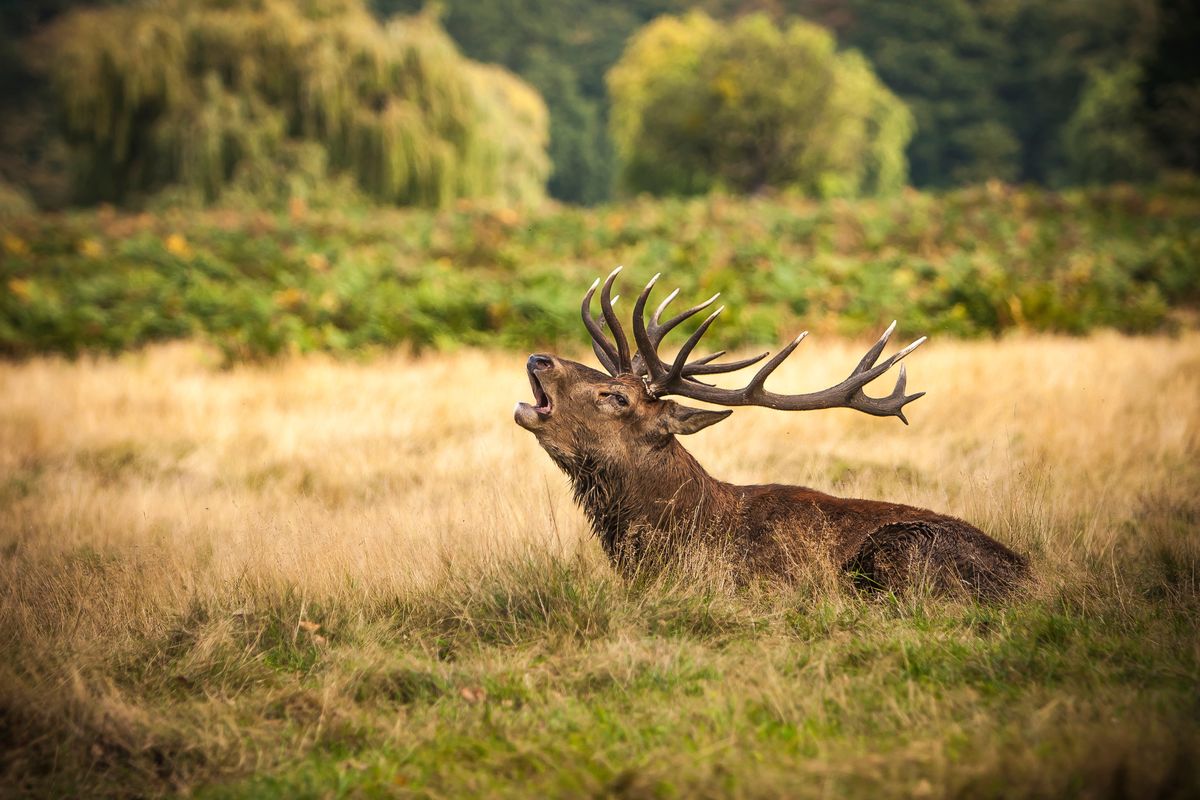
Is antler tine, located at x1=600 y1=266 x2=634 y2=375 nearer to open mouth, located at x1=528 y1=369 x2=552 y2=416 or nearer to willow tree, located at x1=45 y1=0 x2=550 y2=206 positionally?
open mouth, located at x1=528 y1=369 x2=552 y2=416

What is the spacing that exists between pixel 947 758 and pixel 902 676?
796 mm

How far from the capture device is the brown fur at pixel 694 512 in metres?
5.04

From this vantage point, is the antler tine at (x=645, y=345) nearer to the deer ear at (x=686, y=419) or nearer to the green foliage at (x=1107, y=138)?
the deer ear at (x=686, y=419)

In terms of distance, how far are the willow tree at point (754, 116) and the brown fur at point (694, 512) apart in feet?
95.7

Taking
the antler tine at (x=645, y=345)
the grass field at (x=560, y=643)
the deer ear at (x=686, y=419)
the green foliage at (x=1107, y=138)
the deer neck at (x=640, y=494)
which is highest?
the green foliage at (x=1107, y=138)

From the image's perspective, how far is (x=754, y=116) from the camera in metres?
32.8

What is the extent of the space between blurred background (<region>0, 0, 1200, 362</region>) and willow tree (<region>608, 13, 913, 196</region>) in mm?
103

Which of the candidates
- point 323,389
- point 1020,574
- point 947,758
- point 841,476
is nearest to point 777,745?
point 947,758

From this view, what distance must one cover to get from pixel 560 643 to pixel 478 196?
70.1 ft

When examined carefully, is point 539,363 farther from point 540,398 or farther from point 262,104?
point 262,104

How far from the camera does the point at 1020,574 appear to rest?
16.6ft

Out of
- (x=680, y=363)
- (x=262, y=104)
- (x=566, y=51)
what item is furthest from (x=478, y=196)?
(x=566, y=51)

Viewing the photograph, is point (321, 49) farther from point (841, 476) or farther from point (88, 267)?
point (841, 476)

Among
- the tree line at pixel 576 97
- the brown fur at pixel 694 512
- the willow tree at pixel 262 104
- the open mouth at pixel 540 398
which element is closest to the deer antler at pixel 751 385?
the brown fur at pixel 694 512
